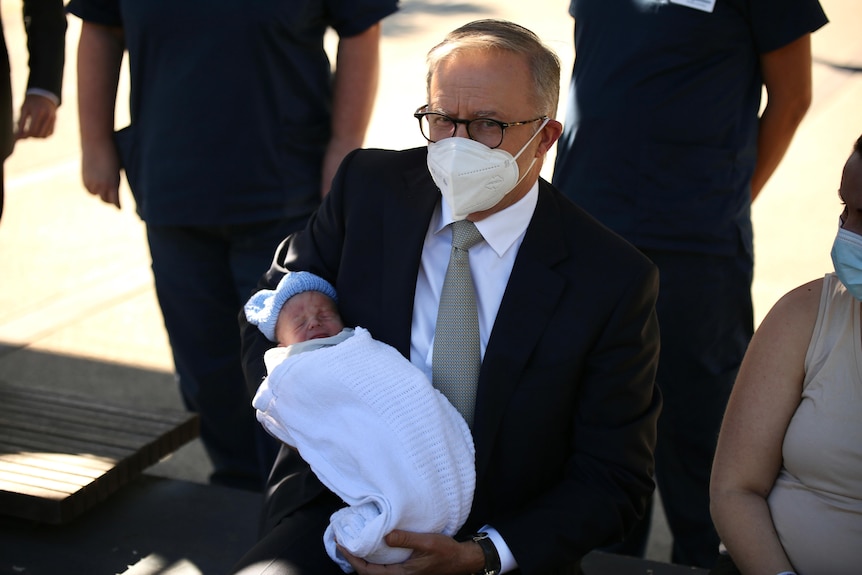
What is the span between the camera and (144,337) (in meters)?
5.13

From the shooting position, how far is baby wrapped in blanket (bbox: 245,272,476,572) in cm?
196

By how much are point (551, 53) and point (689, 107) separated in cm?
85

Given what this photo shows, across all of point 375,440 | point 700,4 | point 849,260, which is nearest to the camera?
point 849,260

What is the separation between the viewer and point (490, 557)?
207 centimetres

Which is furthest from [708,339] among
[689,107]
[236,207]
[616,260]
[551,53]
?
[236,207]

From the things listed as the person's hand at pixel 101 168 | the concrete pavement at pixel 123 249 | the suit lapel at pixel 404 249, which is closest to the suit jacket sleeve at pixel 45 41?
the person's hand at pixel 101 168

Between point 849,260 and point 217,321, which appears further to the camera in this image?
point 217,321

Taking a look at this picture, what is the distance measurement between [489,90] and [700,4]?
0.99 metres

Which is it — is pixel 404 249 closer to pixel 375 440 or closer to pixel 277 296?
pixel 277 296

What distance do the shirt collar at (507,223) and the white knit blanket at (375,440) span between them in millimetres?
325

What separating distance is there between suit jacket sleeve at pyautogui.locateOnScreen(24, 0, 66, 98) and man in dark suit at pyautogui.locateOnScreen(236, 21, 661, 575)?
1.86m

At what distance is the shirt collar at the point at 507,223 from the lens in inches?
87.6

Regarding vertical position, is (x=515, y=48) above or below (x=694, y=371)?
above

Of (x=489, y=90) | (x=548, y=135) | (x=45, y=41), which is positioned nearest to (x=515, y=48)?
(x=489, y=90)
